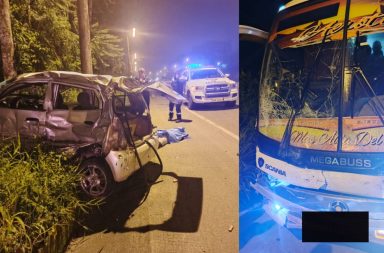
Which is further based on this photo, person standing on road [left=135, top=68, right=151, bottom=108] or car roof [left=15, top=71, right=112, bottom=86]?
person standing on road [left=135, top=68, right=151, bottom=108]

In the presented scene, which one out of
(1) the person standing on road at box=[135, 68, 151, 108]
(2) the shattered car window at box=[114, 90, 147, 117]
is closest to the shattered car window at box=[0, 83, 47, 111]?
(2) the shattered car window at box=[114, 90, 147, 117]

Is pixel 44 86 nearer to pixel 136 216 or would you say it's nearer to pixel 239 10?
pixel 136 216

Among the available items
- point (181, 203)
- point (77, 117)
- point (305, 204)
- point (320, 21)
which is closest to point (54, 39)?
point (77, 117)

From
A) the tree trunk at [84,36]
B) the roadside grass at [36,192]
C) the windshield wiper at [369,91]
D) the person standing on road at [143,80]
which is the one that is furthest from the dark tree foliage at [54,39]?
the windshield wiper at [369,91]

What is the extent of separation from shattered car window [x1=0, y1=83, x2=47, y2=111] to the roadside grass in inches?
14.3

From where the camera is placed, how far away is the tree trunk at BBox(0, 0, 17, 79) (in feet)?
12.2

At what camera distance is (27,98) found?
360 cm

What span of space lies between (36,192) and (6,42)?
1500mm

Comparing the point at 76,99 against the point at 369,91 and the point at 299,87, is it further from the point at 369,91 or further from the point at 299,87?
the point at 369,91

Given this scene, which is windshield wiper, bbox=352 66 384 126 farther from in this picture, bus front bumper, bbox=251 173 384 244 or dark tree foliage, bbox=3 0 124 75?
dark tree foliage, bbox=3 0 124 75

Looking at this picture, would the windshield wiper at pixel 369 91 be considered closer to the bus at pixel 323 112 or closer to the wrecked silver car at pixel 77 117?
the bus at pixel 323 112

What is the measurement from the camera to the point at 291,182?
3.50 meters

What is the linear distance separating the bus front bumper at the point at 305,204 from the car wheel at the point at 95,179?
1.40 m

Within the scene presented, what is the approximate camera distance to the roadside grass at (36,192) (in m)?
3.46
